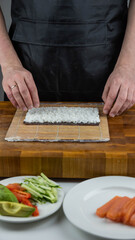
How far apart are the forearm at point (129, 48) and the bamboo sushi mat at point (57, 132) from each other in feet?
1.14

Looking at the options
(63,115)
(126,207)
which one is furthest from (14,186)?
(63,115)

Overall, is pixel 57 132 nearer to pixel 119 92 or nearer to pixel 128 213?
pixel 119 92

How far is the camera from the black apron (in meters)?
2.19

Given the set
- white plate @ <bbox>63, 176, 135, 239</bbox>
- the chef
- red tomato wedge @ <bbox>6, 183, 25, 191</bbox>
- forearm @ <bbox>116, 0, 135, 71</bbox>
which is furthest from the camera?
the chef

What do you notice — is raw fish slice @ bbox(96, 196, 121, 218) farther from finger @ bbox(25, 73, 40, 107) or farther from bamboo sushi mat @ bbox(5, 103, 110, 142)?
finger @ bbox(25, 73, 40, 107)

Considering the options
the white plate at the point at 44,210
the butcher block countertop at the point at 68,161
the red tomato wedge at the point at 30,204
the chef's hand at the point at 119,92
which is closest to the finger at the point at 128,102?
the chef's hand at the point at 119,92

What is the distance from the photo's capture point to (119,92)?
190 centimetres

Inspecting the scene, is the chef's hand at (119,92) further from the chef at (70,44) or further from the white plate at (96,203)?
the white plate at (96,203)

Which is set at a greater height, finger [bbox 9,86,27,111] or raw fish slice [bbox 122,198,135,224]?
raw fish slice [bbox 122,198,135,224]

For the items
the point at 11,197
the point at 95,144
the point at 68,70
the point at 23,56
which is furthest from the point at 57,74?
the point at 11,197

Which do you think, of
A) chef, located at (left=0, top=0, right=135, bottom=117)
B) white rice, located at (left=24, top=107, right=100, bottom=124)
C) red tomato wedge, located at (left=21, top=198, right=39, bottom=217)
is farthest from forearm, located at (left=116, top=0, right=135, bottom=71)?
red tomato wedge, located at (left=21, top=198, right=39, bottom=217)

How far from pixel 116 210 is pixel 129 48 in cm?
112

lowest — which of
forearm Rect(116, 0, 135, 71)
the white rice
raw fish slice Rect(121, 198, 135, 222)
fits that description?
the white rice

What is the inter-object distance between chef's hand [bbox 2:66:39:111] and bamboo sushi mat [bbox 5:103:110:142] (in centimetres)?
9
